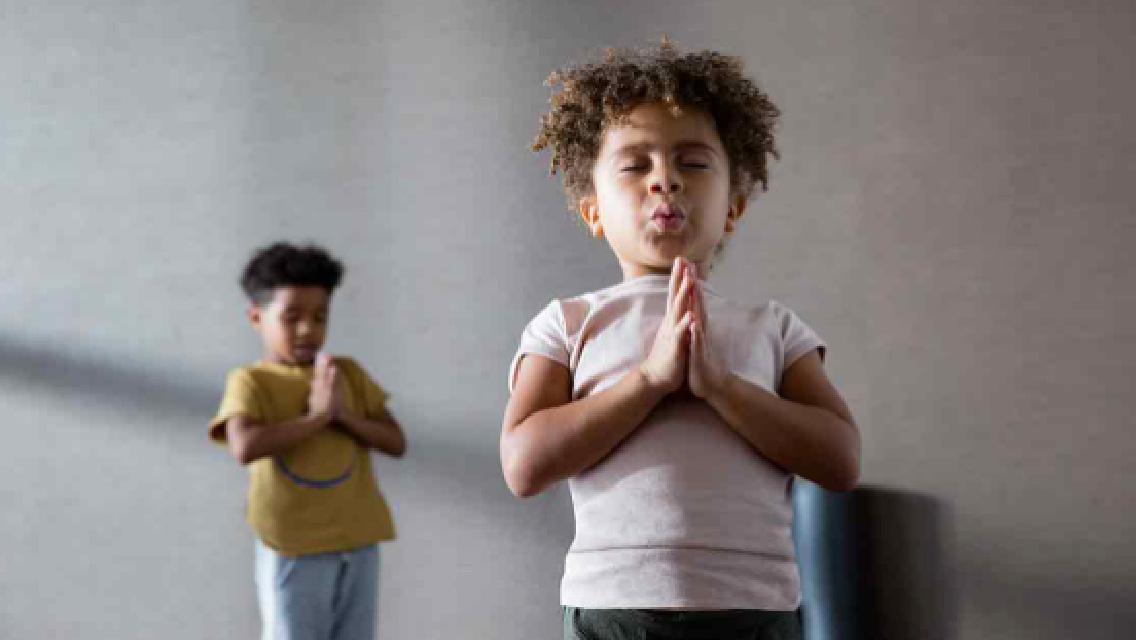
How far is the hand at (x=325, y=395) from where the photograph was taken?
1984 mm

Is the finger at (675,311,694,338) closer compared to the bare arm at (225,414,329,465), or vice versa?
the finger at (675,311,694,338)

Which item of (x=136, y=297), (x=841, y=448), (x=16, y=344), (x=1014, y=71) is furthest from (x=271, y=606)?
(x=1014, y=71)

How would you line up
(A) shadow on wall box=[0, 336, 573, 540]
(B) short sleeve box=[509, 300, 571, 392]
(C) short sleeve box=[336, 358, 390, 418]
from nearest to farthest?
(B) short sleeve box=[509, 300, 571, 392] < (C) short sleeve box=[336, 358, 390, 418] < (A) shadow on wall box=[0, 336, 573, 540]

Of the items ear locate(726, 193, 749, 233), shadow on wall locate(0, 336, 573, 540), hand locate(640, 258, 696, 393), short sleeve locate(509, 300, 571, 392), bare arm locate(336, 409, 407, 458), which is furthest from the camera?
shadow on wall locate(0, 336, 573, 540)

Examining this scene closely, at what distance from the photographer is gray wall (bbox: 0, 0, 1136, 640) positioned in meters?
1.94

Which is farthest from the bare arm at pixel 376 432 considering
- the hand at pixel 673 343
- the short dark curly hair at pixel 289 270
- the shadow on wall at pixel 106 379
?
the hand at pixel 673 343

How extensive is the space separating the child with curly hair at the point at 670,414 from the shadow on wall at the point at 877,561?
3.23ft

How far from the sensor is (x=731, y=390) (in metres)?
0.85

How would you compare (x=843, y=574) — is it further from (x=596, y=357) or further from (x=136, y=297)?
(x=136, y=297)

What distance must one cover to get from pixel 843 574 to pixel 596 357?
1158 mm

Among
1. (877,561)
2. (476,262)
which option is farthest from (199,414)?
(877,561)

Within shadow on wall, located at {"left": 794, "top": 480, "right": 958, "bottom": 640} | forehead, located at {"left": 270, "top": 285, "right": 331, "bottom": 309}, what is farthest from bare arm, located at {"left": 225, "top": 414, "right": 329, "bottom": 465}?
shadow on wall, located at {"left": 794, "top": 480, "right": 958, "bottom": 640}

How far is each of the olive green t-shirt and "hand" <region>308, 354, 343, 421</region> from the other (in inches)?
1.2

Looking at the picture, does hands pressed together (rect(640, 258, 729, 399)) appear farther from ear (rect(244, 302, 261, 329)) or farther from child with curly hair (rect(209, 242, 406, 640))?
ear (rect(244, 302, 261, 329))
